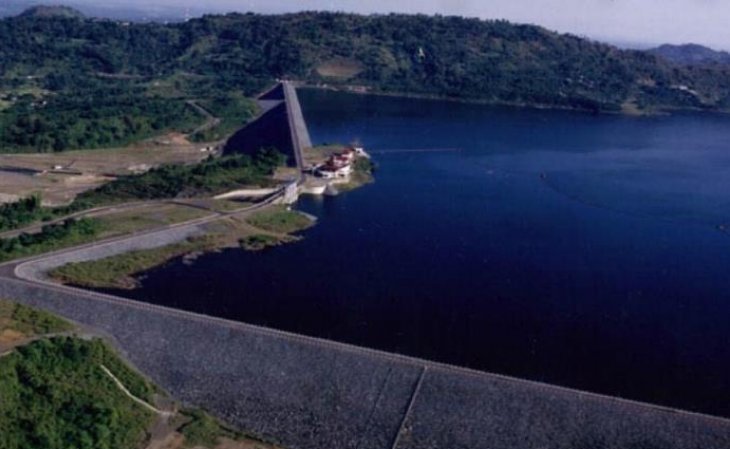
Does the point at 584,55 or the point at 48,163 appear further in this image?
the point at 584,55

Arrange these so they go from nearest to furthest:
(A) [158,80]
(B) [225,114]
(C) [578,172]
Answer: (C) [578,172], (B) [225,114], (A) [158,80]

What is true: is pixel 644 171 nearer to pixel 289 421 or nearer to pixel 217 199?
pixel 217 199

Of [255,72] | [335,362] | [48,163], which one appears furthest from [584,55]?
[335,362]

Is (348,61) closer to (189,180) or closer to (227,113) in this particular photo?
(227,113)

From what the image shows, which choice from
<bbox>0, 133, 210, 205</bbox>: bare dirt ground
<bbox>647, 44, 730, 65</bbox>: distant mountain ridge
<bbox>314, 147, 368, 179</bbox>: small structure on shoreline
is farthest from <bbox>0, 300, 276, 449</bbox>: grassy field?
<bbox>647, 44, 730, 65</bbox>: distant mountain ridge

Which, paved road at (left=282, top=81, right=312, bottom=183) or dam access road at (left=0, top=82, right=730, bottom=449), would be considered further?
paved road at (left=282, top=81, right=312, bottom=183)

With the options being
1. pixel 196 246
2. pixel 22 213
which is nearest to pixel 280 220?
pixel 196 246

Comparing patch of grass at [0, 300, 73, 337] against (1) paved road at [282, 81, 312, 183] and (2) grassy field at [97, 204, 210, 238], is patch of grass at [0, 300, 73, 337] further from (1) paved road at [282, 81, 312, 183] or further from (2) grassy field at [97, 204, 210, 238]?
(1) paved road at [282, 81, 312, 183]
